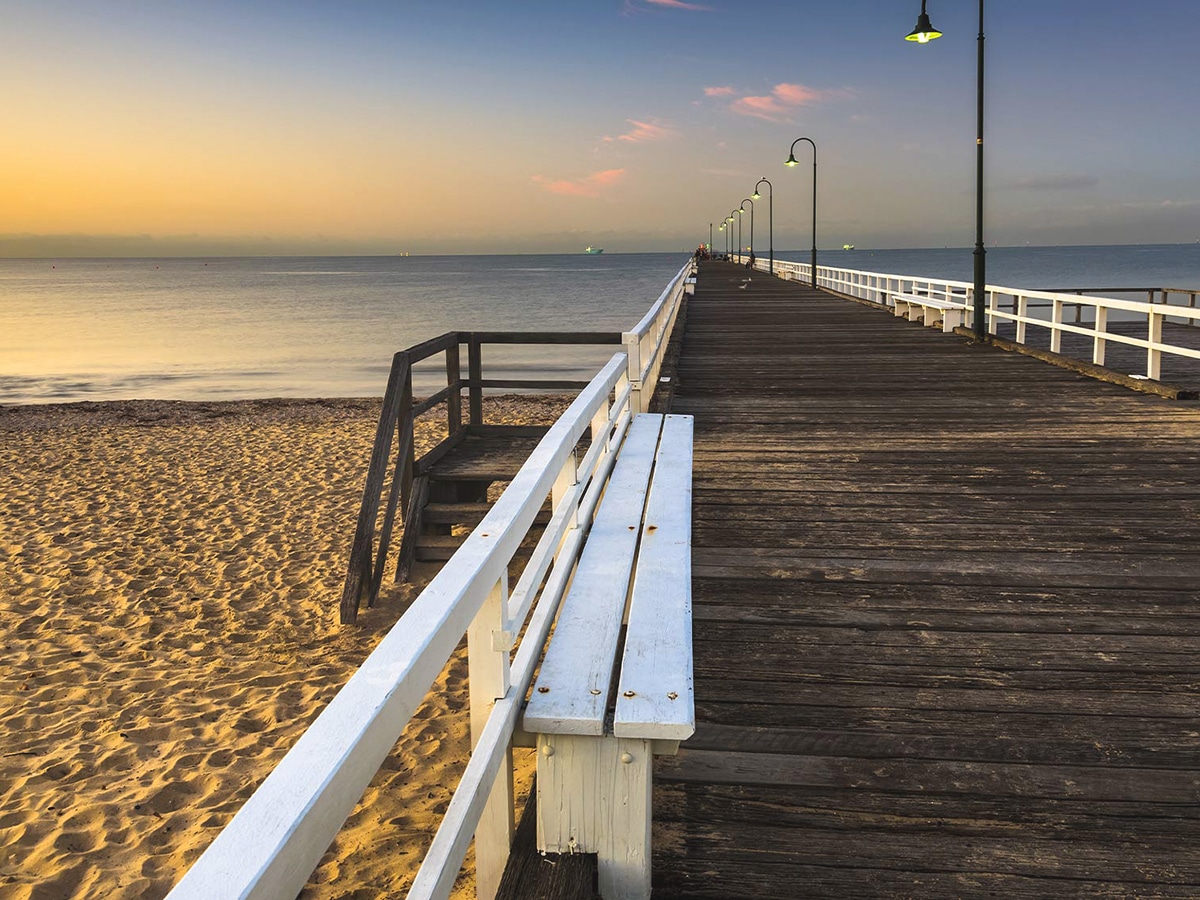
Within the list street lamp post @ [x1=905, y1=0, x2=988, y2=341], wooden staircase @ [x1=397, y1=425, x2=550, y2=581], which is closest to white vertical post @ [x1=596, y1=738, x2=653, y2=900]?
wooden staircase @ [x1=397, y1=425, x2=550, y2=581]

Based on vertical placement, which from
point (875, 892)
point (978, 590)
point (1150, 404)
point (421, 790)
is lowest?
point (421, 790)

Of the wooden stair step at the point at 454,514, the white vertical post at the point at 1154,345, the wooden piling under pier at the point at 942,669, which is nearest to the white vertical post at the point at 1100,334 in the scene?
the white vertical post at the point at 1154,345

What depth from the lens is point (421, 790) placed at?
6.12 meters

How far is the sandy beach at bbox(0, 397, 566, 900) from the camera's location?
18.2ft

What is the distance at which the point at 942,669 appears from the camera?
3795 millimetres

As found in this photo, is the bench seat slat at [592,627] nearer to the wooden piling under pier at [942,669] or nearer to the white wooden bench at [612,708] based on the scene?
the white wooden bench at [612,708]

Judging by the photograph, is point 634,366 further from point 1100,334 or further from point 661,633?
point 1100,334

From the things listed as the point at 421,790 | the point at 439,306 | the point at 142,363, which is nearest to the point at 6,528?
the point at 421,790

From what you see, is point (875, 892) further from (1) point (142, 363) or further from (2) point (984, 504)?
(1) point (142, 363)

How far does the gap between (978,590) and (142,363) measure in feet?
160

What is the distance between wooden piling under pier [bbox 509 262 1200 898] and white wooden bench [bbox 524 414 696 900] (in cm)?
25

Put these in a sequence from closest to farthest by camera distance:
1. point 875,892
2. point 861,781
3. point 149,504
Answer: point 875,892 < point 861,781 < point 149,504

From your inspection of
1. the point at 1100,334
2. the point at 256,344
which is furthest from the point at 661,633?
the point at 256,344

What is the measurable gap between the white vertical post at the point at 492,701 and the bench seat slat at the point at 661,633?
0.32 m
